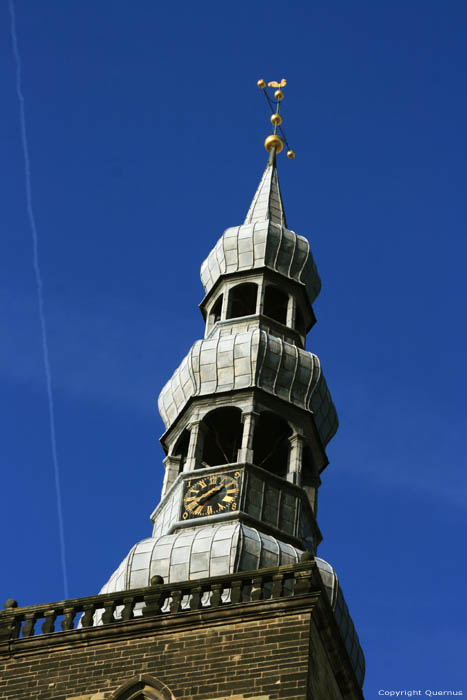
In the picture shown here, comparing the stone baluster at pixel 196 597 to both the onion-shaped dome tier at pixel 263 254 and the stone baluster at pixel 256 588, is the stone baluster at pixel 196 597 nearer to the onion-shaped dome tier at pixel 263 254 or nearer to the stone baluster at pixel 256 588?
the stone baluster at pixel 256 588

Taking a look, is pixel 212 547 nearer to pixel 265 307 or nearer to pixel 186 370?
pixel 186 370

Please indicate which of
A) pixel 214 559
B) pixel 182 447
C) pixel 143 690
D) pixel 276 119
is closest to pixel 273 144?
pixel 276 119

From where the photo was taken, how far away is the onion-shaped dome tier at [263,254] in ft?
131

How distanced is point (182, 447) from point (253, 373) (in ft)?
6.90

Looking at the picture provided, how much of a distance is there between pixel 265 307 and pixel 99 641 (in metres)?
11.8

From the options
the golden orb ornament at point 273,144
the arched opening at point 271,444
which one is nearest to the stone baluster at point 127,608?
the arched opening at point 271,444

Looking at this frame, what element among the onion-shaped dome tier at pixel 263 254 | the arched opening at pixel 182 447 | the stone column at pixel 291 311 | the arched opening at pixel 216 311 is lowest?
the arched opening at pixel 182 447

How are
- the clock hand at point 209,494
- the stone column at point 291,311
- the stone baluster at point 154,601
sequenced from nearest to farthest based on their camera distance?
1. the stone baluster at point 154,601
2. the clock hand at point 209,494
3. the stone column at point 291,311

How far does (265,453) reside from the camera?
1469 inches

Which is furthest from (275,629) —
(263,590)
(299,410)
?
(299,410)

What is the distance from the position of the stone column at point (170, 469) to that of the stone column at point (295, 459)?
2.23 metres

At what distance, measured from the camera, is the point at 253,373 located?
3631 centimetres

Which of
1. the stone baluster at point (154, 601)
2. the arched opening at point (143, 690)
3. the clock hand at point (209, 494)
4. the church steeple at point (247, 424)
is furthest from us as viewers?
the clock hand at point (209, 494)

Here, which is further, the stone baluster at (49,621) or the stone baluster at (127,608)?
the stone baluster at (49,621)
